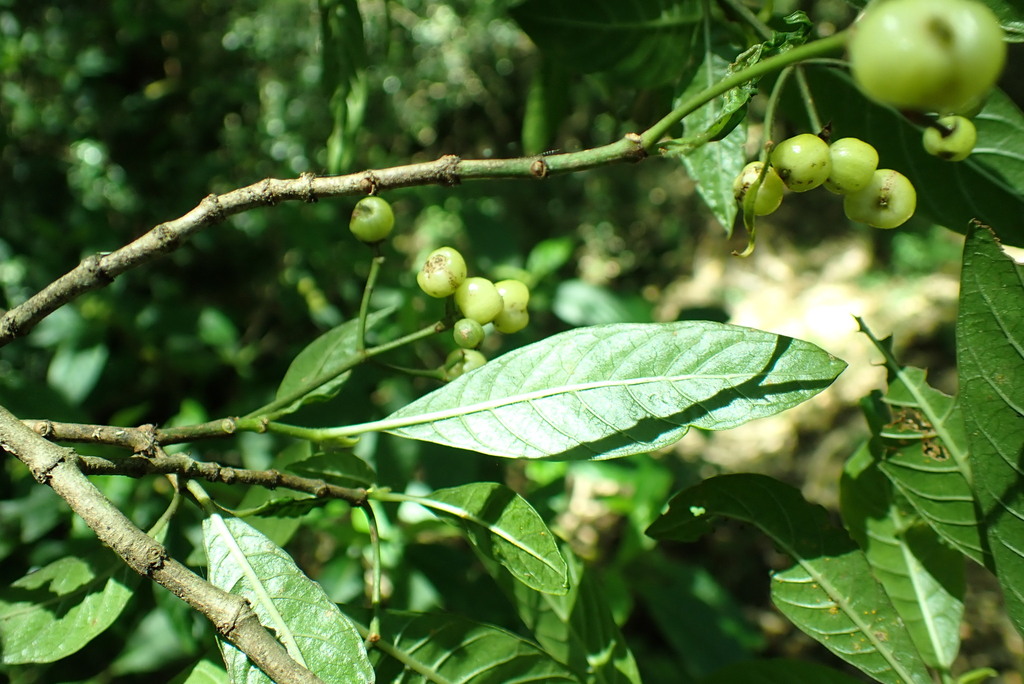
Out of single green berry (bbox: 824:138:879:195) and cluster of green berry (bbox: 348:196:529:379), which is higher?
single green berry (bbox: 824:138:879:195)

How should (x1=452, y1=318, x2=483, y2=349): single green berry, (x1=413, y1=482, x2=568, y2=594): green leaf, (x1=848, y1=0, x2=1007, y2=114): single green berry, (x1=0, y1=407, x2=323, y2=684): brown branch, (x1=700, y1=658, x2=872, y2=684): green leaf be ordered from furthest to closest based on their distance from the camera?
1. (x1=700, y1=658, x2=872, y2=684): green leaf
2. (x1=452, y1=318, x2=483, y2=349): single green berry
3. (x1=413, y1=482, x2=568, y2=594): green leaf
4. (x1=0, y1=407, x2=323, y2=684): brown branch
5. (x1=848, y1=0, x2=1007, y2=114): single green berry

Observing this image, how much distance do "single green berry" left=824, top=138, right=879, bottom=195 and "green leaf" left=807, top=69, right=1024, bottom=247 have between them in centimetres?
32

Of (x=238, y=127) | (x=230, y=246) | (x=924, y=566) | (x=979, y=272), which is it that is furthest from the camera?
(x=238, y=127)

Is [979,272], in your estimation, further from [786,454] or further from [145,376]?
[786,454]

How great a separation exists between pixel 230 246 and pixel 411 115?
1122 millimetres

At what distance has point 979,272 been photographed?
0.79 meters

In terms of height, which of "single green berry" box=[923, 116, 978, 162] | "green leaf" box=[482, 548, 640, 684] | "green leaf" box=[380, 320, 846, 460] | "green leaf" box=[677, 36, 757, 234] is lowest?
"green leaf" box=[482, 548, 640, 684]

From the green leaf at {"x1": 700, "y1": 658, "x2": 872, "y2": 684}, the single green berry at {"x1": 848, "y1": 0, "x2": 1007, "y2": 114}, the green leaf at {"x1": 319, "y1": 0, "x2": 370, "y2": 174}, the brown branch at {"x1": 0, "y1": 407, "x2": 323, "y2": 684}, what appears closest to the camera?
the single green berry at {"x1": 848, "y1": 0, "x2": 1007, "y2": 114}

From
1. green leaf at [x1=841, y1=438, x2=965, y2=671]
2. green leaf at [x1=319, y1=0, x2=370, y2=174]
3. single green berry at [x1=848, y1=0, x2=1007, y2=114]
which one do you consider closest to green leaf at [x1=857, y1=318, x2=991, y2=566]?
green leaf at [x1=841, y1=438, x2=965, y2=671]

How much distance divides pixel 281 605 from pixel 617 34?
3.24 feet

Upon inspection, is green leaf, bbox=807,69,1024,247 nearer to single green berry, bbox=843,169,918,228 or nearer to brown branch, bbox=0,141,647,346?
single green berry, bbox=843,169,918,228

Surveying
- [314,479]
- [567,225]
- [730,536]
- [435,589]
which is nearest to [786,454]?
[730,536]

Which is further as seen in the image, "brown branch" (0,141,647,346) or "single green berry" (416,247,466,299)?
"single green berry" (416,247,466,299)

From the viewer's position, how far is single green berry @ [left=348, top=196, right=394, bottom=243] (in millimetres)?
969
